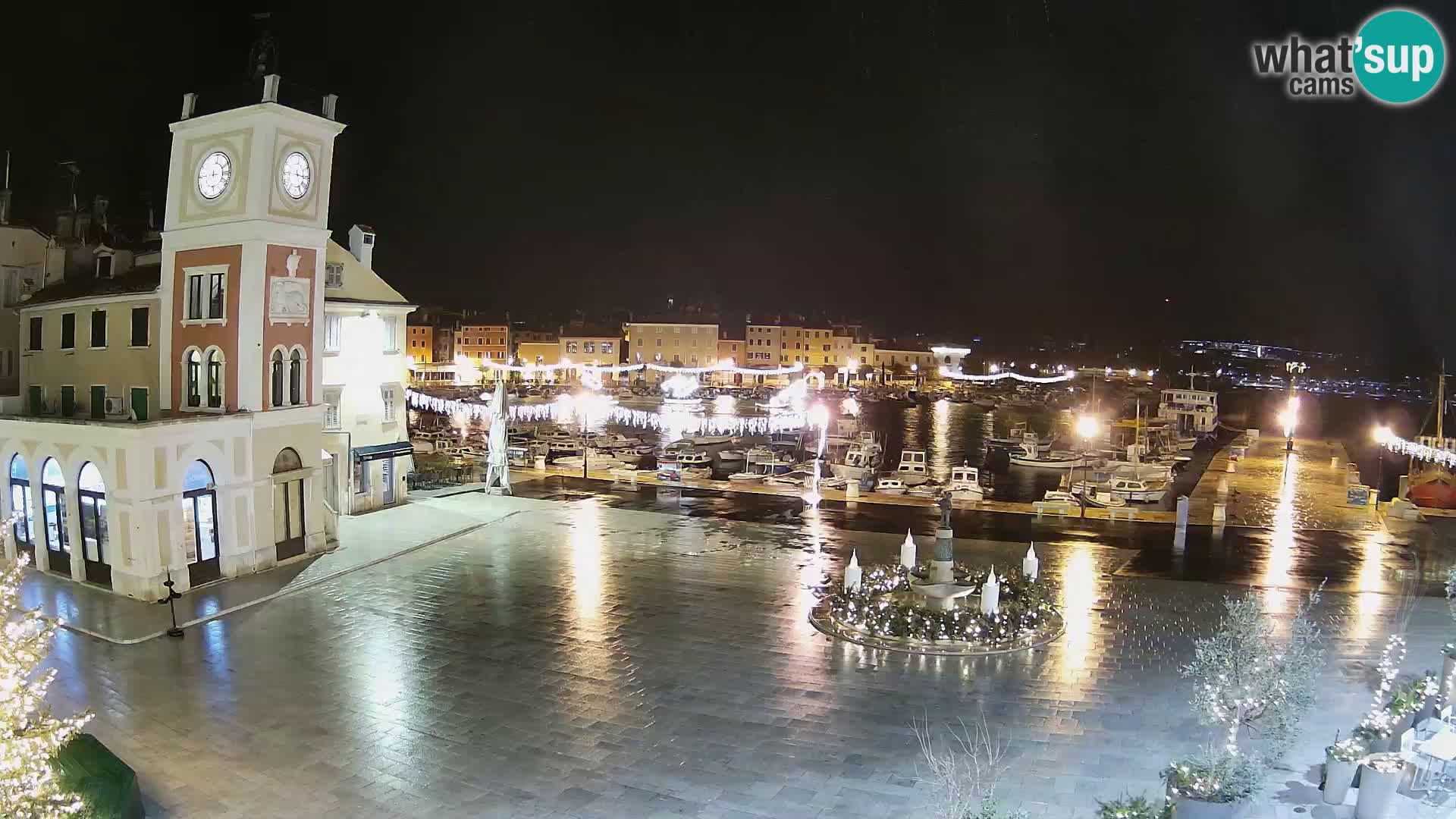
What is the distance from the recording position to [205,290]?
760 inches

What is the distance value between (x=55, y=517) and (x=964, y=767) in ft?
59.5

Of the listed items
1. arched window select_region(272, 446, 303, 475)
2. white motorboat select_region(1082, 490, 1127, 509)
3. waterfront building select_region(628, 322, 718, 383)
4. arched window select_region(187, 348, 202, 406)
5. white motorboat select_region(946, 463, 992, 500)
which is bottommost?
white motorboat select_region(1082, 490, 1127, 509)

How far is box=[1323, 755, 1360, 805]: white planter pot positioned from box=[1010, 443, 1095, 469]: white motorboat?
4388cm

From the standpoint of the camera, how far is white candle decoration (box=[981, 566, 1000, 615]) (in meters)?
14.8

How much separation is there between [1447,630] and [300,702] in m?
17.5

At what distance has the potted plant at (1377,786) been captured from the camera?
799cm

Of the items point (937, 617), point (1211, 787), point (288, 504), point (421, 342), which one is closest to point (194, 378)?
point (288, 504)

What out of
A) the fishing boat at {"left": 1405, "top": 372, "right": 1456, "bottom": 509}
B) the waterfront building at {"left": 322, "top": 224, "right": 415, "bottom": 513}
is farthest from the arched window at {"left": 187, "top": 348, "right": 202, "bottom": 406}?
the fishing boat at {"left": 1405, "top": 372, "right": 1456, "bottom": 509}

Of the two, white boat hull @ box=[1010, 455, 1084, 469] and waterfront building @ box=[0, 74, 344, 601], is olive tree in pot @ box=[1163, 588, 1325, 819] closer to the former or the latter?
waterfront building @ box=[0, 74, 344, 601]

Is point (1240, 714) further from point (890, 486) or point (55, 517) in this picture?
point (890, 486)

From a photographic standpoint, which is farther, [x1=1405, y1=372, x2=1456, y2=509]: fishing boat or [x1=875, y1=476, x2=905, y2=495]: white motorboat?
[x1=875, y1=476, x2=905, y2=495]: white motorboat

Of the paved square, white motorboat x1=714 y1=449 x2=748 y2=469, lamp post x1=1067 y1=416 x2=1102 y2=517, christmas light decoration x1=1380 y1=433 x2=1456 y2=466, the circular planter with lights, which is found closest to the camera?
the paved square

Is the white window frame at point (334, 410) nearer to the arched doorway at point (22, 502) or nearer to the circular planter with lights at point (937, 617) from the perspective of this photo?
the arched doorway at point (22, 502)

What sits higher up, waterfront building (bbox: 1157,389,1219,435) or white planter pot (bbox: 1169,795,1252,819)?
waterfront building (bbox: 1157,389,1219,435)
